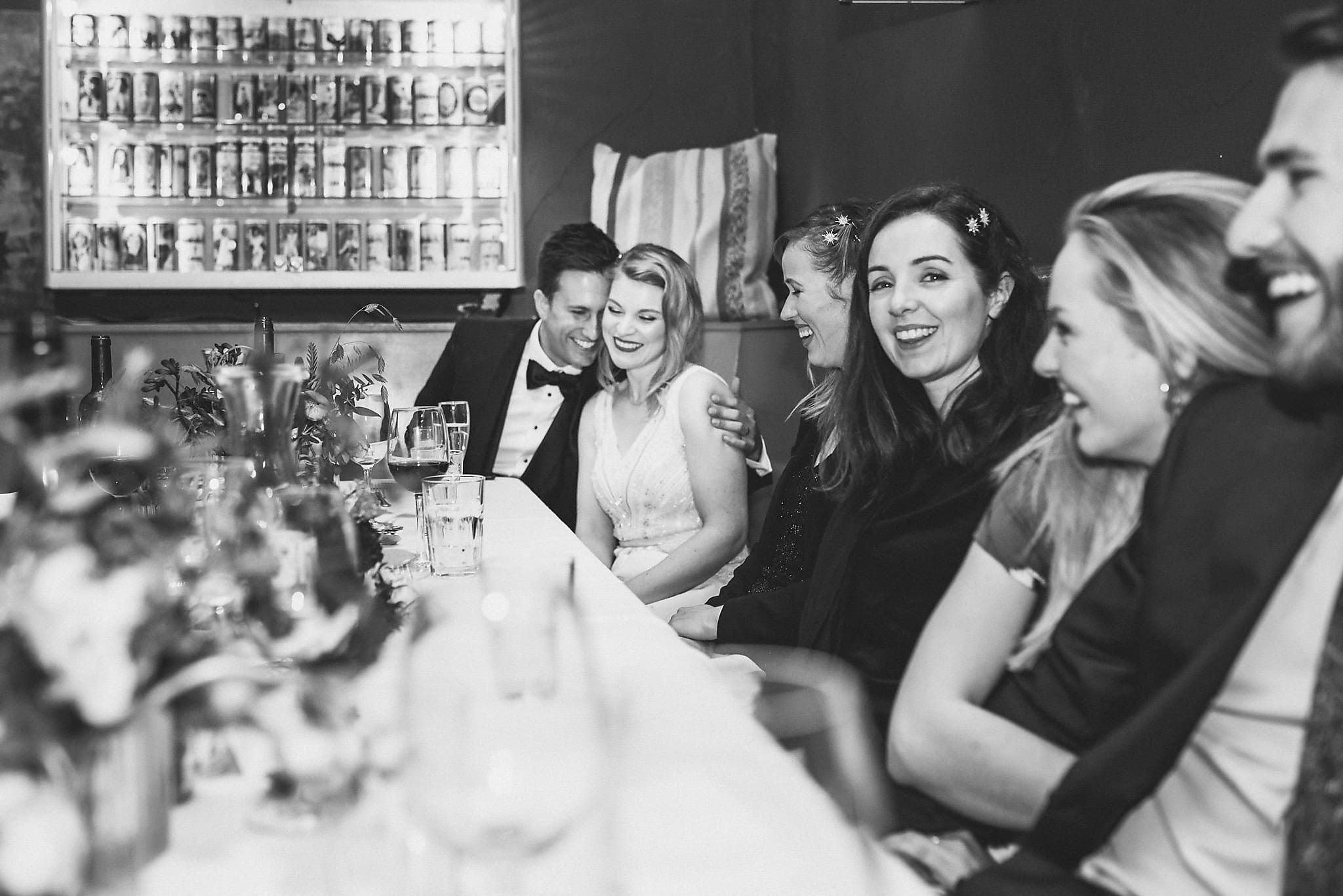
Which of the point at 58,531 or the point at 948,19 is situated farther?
the point at 948,19

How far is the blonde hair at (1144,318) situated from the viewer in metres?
1.11

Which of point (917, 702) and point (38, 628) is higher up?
point (38, 628)

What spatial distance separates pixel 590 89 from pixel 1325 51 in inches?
190

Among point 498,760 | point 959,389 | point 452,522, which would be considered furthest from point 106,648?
point 959,389

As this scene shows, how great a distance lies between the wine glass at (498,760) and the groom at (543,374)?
2658 mm

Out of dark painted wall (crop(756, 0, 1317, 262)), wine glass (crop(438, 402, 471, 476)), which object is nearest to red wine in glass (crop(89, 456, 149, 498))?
wine glass (crop(438, 402, 471, 476))

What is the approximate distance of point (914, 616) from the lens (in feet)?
5.79

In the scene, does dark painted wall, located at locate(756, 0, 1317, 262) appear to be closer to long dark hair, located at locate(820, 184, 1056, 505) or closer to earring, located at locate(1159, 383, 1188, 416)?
long dark hair, located at locate(820, 184, 1056, 505)

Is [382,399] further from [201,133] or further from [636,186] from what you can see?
[201,133]

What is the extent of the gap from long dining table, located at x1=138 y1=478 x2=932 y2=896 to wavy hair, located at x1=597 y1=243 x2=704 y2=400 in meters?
2.10

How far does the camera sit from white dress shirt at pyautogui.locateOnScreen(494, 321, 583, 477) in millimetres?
3746

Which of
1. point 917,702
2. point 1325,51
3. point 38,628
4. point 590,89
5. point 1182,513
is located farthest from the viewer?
point 590,89

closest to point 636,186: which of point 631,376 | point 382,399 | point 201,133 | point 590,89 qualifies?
point 590,89

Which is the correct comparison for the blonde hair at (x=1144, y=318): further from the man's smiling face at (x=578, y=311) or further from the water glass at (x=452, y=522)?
the man's smiling face at (x=578, y=311)
